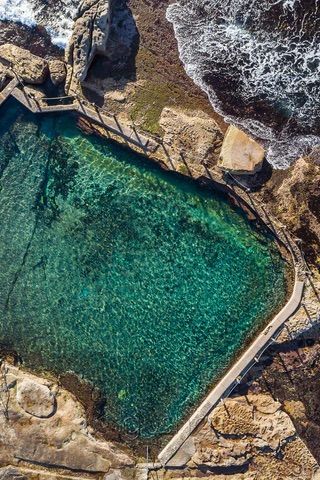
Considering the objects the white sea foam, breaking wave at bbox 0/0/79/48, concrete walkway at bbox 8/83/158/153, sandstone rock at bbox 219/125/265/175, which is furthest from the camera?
the white sea foam

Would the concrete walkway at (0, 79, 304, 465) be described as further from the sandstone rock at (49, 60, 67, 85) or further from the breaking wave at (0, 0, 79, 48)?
the breaking wave at (0, 0, 79, 48)

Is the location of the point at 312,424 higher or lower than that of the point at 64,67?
lower

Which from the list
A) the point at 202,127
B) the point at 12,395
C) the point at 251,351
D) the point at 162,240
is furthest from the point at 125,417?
the point at 202,127

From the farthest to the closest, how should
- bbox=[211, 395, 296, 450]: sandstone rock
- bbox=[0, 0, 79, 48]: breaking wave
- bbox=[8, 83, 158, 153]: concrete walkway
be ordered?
bbox=[0, 0, 79, 48]: breaking wave
bbox=[8, 83, 158, 153]: concrete walkway
bbox=[211, 395, 296, 450]: sandstone rock

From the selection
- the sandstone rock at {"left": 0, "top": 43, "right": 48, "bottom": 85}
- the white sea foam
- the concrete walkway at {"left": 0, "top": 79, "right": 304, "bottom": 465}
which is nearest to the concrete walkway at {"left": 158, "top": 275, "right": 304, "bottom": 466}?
the concrete walkway at {"left": 0, "top": 79, "right": 304, "bottom": 465}

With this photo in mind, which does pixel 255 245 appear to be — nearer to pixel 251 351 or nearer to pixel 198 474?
pixel 251 351

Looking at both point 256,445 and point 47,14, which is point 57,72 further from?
point 256,445

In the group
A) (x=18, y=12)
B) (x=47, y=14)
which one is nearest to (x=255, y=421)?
(x=47, y=14)
